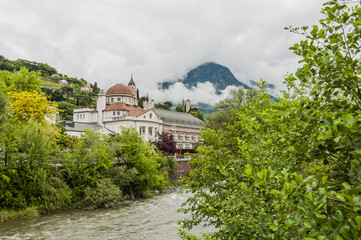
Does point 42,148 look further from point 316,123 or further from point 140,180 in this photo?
point 316,123

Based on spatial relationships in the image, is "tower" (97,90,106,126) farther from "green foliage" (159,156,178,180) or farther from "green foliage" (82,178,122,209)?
"green foliage" (82,178,122,209)

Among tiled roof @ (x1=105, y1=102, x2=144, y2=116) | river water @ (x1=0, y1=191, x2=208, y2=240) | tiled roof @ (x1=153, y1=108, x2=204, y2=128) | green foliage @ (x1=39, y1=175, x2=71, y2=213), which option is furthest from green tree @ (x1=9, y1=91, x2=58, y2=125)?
tiled roof @ (x1=153, y1=108, x2=204, y2=128)

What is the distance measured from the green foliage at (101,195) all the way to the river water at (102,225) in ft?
3.10

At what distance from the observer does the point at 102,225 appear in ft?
60.5

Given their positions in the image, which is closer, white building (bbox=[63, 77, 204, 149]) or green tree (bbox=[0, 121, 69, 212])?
green tree (bbox=[0, 121, 69, 212])

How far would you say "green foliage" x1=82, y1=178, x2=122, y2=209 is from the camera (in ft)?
77.3

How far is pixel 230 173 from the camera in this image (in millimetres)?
6789

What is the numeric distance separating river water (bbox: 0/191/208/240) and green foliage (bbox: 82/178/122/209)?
95 centimetres

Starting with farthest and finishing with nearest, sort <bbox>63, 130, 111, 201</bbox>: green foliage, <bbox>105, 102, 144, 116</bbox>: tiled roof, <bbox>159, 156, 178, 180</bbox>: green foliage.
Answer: <bbox>105, 102, 144, 116</bbox>: tiled roof, <bbox>159, 156, 178, 180</bbox>: green foliage, <bbox>63, 130, 111, 201</bbox>: green foliage

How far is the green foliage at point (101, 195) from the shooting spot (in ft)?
77.3

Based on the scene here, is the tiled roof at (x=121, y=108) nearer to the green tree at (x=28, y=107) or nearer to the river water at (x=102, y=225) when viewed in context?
the green tree at (x=28, y=107)

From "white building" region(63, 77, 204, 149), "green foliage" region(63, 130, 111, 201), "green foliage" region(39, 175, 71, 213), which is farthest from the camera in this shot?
"white building" region(63, 77, 204, 149)

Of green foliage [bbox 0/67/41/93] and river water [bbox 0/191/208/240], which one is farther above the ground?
green foliage [bbox 0/67/41/93]

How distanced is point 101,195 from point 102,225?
553 centimetres
